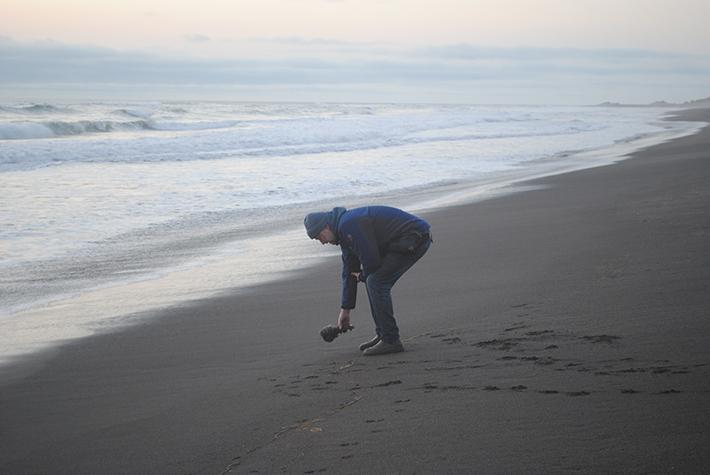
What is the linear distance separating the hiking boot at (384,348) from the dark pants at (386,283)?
0.09 feet

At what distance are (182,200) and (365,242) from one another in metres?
11.5

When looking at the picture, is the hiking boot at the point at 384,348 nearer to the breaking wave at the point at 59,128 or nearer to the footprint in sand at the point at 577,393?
the footprint in sand at the point at 577,393

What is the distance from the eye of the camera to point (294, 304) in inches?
312

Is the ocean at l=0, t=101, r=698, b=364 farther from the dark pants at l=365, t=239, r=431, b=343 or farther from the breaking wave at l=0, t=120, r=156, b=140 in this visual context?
the dark pants at l=365, t=239, r=431, b=343

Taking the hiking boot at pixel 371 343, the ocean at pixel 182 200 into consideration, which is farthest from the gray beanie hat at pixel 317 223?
the ocean at pixel 182 200

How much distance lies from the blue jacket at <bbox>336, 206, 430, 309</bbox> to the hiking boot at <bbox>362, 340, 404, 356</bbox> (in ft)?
1.13

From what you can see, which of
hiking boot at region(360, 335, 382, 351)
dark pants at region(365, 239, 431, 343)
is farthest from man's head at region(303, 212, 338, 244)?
hiking boot at region(360, 335, 382, 351)

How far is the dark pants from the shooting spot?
591cm

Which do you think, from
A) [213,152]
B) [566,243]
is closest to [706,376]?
[566,243]

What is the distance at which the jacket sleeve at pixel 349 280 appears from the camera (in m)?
5.96

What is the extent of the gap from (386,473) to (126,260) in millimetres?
7470

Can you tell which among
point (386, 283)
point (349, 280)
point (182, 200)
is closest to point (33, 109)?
point (182, 200)

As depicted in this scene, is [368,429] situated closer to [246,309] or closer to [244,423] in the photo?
[244,423]

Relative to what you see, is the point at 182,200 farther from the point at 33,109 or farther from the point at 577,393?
the point at 33,109
